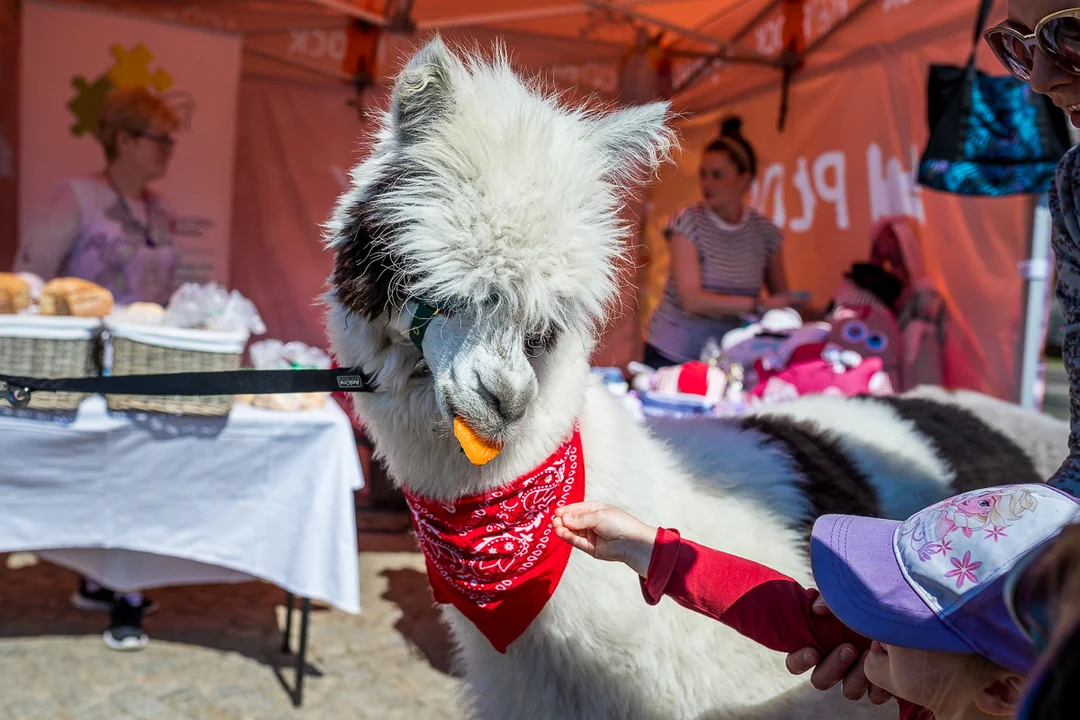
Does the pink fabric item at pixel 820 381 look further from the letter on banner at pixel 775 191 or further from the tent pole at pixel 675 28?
the tent pole at pixel 675 28

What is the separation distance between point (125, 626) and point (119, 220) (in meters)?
1.77

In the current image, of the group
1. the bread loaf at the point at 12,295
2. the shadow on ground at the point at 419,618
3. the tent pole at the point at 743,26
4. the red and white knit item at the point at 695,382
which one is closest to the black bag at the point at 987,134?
the red and white knit item at the point at 695,382

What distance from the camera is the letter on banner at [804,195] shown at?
5.19 m

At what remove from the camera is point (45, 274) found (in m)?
3.29

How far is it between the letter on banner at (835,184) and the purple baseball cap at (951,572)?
14.1 feet

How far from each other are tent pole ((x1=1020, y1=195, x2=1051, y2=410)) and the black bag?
211mm

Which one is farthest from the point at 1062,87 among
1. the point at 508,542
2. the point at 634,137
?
the point at 508,542

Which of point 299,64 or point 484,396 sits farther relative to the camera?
point 299,64

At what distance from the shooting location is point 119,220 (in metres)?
3.51

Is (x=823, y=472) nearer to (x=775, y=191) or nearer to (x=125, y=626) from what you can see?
(x=125, y=626)

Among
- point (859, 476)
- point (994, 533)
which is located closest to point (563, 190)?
point (994, 533)

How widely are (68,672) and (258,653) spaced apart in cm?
62

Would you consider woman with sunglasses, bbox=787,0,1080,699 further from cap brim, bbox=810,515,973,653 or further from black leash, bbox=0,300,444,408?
black leash, bbox=0,300,444,408

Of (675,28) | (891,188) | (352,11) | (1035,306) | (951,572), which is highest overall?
(675,28)
